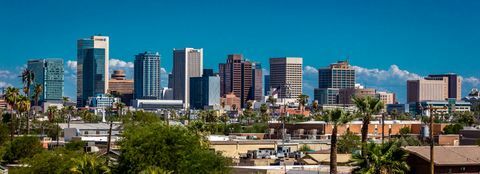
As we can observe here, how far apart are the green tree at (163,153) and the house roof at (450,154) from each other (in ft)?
40.4

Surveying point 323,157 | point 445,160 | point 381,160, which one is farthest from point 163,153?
point 323,157

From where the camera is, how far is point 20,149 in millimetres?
96250

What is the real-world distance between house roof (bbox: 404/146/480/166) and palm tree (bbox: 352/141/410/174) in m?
5.48

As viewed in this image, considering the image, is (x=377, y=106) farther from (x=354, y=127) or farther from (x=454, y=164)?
(x=354, y=127)

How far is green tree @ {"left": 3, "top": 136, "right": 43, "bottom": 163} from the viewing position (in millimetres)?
94875

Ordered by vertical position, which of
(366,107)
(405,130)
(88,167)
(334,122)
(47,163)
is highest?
(366,107)

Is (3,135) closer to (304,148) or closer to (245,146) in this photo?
(245,146)

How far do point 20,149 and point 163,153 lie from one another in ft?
128

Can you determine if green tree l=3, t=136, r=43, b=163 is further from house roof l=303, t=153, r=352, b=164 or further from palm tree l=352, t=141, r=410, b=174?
palm tree l=352, t=141, r=410, b=174

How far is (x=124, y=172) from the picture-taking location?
58906mm

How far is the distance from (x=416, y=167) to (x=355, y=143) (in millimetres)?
44916

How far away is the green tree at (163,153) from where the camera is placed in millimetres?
59500

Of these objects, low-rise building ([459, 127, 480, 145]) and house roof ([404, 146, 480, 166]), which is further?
low-rise building ([459, 127, 480, 145])

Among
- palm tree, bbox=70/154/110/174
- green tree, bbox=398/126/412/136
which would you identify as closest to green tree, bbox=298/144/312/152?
green tree, bbox=398/126/412/136
